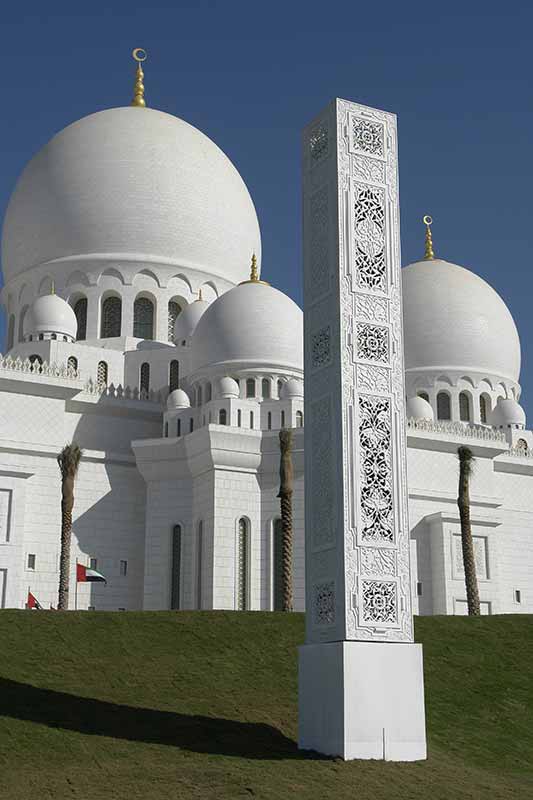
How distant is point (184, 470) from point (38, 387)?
4594mm

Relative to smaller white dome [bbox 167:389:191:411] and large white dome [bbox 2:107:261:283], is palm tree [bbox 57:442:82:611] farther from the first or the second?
large white dome [bbox 2:107:261:283]

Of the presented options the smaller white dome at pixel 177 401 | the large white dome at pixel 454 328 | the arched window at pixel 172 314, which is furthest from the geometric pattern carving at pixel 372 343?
the large white dome at pixel 454 328

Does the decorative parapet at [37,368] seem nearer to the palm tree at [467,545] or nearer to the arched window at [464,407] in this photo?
the palm tree at [467,545]

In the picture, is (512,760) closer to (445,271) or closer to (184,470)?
(184,470)

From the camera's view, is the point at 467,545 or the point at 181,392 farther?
the point at 181,392

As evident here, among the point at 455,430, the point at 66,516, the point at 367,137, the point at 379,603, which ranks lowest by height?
the point at 379,603

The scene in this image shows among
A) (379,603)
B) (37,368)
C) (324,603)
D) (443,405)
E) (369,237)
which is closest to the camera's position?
(379,603)

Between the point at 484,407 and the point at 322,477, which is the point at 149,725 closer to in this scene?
the point at 322,477

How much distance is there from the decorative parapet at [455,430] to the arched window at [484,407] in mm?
2889

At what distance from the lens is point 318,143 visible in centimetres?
1405

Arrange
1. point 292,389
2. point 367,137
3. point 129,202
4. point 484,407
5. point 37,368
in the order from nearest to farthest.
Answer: point 367,137 < point 292,389 < point 37,368 < point 129,202 < point 484,407

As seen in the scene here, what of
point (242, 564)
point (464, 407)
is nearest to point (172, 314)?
point (464, 407)

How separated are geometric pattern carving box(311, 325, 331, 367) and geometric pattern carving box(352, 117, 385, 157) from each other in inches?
93.5

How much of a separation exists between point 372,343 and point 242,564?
1690 cm
